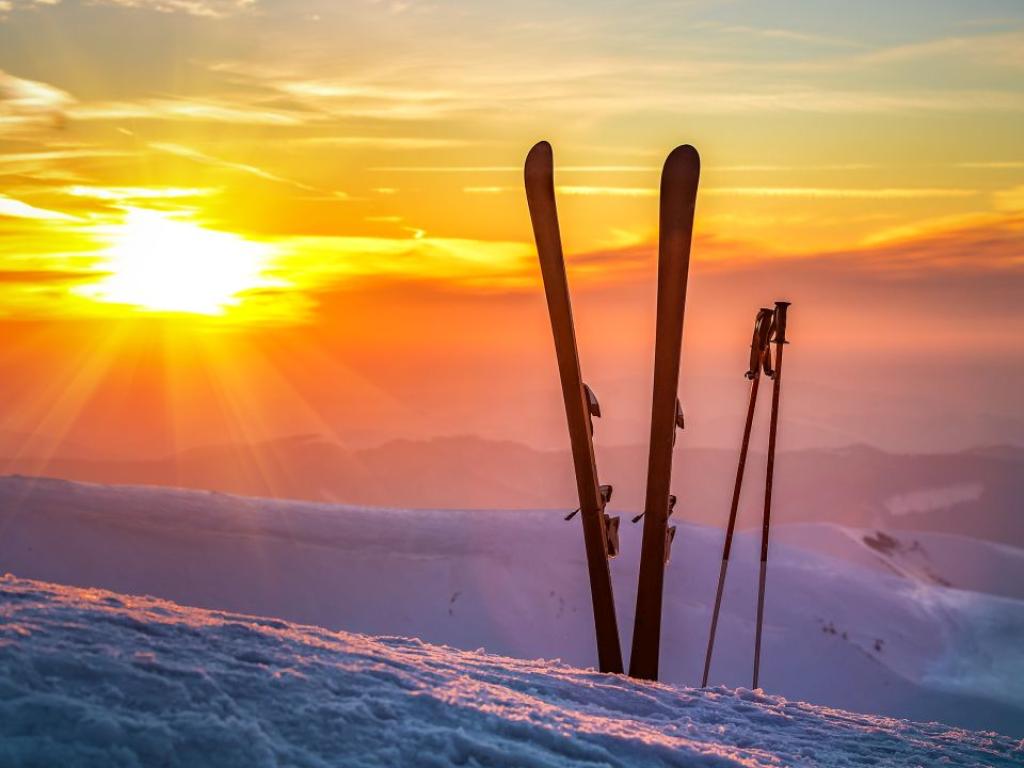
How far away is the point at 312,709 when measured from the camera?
416cm

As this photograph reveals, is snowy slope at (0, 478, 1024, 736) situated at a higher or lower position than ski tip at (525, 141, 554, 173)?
lower

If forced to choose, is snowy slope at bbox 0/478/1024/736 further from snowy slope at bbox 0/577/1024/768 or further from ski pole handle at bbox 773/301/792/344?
snowy slope at bbox 0/577/1024/768

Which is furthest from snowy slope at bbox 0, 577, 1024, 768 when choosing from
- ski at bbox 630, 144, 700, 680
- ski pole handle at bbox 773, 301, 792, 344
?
ski pole handle at bbox 773, 301, 792, 344

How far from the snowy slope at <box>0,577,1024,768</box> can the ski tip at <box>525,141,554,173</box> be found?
301 centimetres

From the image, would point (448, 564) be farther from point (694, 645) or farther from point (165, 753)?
point (165, 753)

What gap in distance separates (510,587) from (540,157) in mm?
8211

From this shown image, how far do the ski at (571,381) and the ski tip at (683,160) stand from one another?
771 mm

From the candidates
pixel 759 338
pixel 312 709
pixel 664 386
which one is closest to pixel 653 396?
pixel 664 386

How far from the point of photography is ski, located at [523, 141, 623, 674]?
6832mm

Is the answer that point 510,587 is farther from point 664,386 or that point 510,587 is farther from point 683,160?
point 683,160

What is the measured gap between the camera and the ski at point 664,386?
6.49 meters

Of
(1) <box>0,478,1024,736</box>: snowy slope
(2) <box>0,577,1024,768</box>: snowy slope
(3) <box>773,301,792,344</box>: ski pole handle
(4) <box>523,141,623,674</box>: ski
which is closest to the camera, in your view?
(2) <box>0,577,1024,768</box>: snowy slope

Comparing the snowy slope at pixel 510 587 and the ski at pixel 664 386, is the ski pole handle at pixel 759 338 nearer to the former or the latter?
the ski at pixel 664 386

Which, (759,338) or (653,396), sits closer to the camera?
(653,396)
